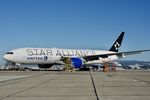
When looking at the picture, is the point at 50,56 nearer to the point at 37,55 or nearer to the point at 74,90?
the point at 37,55

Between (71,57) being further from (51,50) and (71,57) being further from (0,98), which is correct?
(0,98)

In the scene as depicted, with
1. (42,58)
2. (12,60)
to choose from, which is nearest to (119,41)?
(42,58)

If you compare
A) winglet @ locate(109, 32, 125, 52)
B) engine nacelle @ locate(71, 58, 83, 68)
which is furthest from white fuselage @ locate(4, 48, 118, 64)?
winglet @ locate(109, 32, 125, 52)

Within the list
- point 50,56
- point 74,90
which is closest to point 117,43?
point 50,56

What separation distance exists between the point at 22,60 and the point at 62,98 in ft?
134

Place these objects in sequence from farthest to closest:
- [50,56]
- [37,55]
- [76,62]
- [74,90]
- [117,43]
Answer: [117,43] → [50,56] → [76,62] → [37,55] → [74,90]

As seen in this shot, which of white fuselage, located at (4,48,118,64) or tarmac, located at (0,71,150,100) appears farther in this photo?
white fuselage, located at (4,48,118,64)

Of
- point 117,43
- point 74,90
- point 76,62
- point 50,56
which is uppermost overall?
point 117,43

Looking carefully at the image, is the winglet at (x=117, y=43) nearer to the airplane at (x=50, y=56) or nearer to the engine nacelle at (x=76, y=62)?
the airplane at (x=50, y=56)

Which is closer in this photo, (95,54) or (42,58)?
(42,58)

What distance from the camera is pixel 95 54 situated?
198 feet

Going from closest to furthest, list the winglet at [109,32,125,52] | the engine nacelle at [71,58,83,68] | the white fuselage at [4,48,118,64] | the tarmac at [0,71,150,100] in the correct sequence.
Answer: the tarmac at [0,71,150,100] → the white fuselage at [4,48,118,64] → the engine nacelle at [71,58,83,68] → the winglet at [109,32,125,52]

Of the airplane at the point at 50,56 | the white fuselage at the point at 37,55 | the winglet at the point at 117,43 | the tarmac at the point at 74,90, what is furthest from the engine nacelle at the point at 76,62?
the tarmac at the point at 74,90

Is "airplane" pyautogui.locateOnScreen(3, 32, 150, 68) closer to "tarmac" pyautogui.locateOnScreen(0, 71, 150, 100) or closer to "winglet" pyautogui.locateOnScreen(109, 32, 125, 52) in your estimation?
"winglet" pyautogui.locateOnScreen(109, 32, 125, 52)
